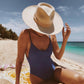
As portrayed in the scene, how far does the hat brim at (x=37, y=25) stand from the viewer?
147 centimetres

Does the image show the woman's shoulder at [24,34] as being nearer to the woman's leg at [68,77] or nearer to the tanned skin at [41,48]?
the tanned skin at [41,48]

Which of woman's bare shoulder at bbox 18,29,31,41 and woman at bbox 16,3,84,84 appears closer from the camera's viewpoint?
woman at bbox 16,3,84,84

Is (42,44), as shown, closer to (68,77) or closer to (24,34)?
(24,34)

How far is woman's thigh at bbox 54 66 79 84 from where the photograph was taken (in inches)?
59.7

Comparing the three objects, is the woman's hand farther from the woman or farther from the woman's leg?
the woman's leg

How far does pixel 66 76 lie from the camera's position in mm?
1584

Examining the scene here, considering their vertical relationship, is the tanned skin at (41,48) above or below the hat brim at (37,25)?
below

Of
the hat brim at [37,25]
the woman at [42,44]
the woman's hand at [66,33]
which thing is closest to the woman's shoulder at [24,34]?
the woman at [42,44]

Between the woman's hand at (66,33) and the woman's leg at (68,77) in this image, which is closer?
the woman's leg at (68,77)

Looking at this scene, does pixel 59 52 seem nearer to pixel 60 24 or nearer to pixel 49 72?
pixel 49 72

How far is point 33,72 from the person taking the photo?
5.82 ft

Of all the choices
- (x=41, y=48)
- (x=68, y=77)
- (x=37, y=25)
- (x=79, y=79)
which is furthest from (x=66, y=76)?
(x=37, y=25)

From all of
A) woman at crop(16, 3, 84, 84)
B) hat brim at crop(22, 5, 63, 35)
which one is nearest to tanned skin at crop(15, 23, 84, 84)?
woman at crop(16, 3, 84, 84)

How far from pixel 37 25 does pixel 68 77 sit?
2.98ft
